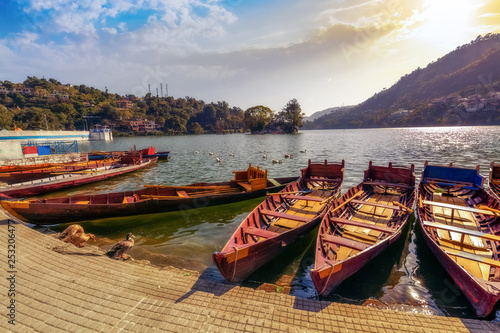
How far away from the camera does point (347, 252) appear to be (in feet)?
26.6

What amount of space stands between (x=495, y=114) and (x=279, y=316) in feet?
736

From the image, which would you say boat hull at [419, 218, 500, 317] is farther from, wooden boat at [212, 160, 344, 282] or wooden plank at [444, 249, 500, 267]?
wooden boat at [212, 160, 344, 282]

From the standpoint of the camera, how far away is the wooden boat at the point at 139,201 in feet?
41.0

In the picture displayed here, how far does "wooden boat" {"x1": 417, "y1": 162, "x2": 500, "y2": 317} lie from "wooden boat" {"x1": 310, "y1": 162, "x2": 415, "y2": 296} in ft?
3.61

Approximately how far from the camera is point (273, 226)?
10.6m

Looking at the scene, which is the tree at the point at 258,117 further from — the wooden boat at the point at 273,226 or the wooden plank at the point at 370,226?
the wooden plank at the point at 370,226

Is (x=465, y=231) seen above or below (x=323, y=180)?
below

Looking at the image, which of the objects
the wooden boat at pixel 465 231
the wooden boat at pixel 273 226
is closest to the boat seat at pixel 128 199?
the wooden boat at pixel 273 226

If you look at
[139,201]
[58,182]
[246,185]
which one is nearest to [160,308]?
[139,201]

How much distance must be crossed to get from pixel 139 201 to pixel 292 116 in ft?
440

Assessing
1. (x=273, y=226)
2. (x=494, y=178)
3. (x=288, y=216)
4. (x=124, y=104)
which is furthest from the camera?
(x=124, y=104)

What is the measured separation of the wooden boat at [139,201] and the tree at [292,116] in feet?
412

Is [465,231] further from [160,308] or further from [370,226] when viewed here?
[160,308]

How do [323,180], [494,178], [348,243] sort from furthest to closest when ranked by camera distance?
[323,180]
[494,178]
[348,243]
